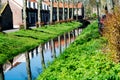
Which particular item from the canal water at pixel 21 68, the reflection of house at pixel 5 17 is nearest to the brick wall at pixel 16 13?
the reflection of house at pixel 5 17

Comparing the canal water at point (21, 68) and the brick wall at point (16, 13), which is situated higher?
the brick wall at point (16, 13)

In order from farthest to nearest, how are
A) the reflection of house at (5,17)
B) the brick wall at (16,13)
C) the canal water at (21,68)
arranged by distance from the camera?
1. the brick wall at (16,13)
2. the reflection of house at (5,17)
3. the canal water at (21,68)

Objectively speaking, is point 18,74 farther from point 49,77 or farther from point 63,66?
point 49,77

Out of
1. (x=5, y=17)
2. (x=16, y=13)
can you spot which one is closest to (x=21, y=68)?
(x=5, y=17)

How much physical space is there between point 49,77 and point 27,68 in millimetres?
7357

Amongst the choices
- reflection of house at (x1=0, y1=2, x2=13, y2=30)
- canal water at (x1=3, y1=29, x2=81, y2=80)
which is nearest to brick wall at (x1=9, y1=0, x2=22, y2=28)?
reflection of house at (x1=0, y1=2, x2=13, y2=30)

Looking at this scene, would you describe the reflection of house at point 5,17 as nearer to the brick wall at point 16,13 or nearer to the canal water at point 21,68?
the brick wall at point 16,13

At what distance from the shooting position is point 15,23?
Answer: 85.2 meters

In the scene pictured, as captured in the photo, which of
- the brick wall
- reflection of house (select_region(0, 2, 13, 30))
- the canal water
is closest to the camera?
the canal water

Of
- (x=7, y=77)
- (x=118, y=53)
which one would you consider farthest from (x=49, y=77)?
(x=7, y=77)

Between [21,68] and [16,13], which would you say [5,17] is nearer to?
[16,13]

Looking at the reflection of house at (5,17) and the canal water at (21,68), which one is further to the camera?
the reflection of house at (5,17)

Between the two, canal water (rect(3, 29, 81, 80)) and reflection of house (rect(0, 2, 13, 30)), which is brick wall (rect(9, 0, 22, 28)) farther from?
canal water (rect(3, 29, 81, 80))

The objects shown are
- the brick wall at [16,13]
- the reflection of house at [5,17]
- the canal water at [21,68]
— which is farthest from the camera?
the brick wall at [16,13]
